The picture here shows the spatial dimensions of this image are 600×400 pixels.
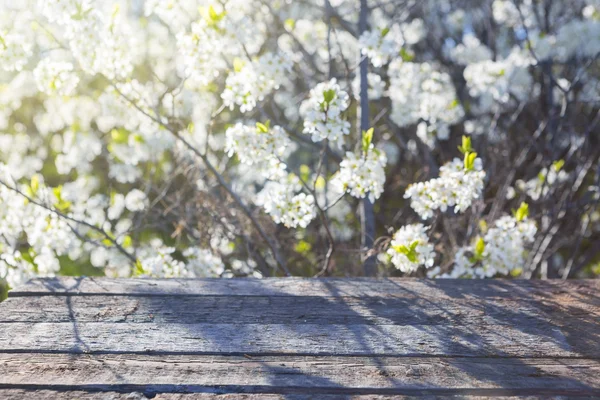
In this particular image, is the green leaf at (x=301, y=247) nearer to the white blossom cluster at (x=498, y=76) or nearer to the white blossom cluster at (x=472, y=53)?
the white blossom cluster at (x=498, y=76)

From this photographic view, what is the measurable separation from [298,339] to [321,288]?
1.08 feet

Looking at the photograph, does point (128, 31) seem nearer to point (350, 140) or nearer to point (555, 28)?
point (350, 140)

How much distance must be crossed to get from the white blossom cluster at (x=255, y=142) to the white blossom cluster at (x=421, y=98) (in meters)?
1.43

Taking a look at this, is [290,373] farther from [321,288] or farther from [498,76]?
[498,76]

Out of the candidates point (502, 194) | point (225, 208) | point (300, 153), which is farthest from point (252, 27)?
point (300, 153)

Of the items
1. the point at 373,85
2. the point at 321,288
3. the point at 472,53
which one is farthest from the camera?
the point at 472,53

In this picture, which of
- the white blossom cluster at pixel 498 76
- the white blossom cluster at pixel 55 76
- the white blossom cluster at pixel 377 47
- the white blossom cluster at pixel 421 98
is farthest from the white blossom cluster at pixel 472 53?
the white blossom cluster at pixel 55 76

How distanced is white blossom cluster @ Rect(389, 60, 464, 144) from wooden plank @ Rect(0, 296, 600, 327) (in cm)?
169

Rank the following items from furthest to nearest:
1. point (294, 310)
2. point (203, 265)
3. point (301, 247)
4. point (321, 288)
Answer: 1. point (301, 247)
2. point (203, 265)
3. point (321, 288)
4. point (294, 310)

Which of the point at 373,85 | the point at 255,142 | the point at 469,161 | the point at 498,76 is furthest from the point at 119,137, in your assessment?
the point at 498,76

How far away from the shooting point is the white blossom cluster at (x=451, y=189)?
1.94 m

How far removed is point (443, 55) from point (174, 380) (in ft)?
14.1

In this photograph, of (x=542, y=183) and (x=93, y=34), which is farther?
(x=542, y=183)

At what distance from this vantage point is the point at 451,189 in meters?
1.97
